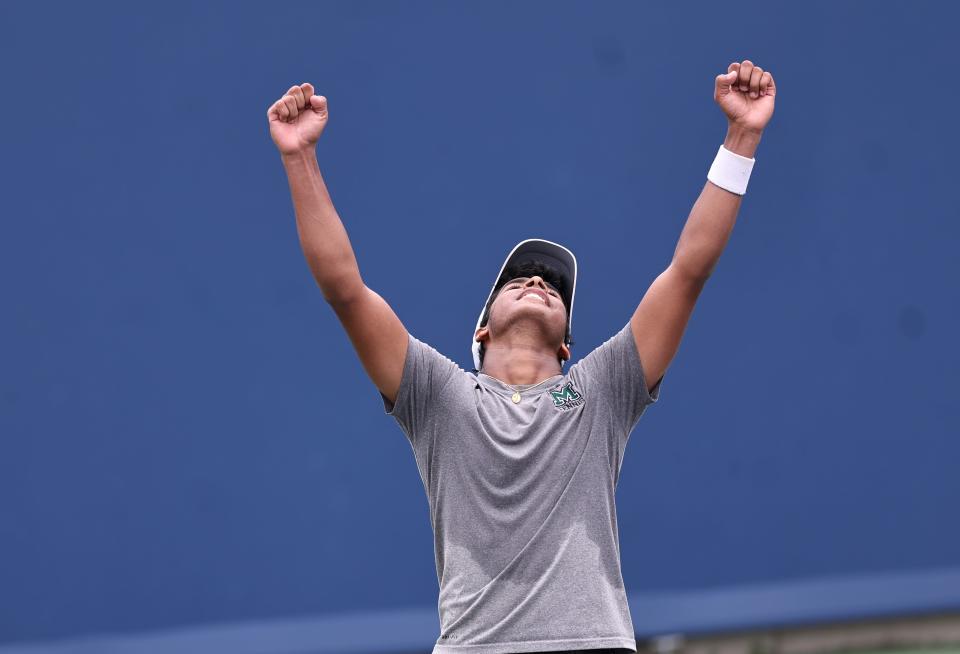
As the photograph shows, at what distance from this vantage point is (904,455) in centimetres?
473

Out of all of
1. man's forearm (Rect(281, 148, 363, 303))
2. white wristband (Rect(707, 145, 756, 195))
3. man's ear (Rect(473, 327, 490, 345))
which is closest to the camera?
man's forearm (Rect(281, 148, 363, 303))

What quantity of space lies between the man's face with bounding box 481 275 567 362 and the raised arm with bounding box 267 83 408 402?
280mm

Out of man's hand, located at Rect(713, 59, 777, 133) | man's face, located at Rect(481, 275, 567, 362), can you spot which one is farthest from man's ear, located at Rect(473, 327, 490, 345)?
man's hand, located at Rect(713, 59, 777, 133)

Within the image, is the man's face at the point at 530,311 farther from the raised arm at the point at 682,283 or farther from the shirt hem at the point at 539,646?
the shirt hem at the point at 539,646

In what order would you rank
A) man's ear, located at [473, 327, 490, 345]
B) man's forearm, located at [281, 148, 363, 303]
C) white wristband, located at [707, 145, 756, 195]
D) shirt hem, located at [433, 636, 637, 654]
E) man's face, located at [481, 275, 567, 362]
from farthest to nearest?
man's ear, located at [473, 327, 490, 345], man's face, located at [481, 275, 567, 362], white wristband, located at [707, 145, 756, 195], man's forearm, located at [281, 148, 363, 303], shirt hem, located at [433, 636, 637, 654]

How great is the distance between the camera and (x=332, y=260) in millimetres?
2432

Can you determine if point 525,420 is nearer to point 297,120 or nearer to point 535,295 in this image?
point 535,295

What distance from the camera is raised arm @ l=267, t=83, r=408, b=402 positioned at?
7.99ft

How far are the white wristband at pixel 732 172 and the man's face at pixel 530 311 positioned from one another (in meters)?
0.44

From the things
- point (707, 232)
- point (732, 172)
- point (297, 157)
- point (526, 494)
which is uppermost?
point (297, 157)

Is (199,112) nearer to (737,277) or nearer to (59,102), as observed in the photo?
(59,102)

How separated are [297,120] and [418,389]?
60cm

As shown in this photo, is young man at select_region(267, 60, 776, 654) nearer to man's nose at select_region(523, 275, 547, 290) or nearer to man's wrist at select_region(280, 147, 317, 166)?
man's wrist at select_region(280, 147, 317, 166)

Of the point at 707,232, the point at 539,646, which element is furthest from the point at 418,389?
the point at 707,232
